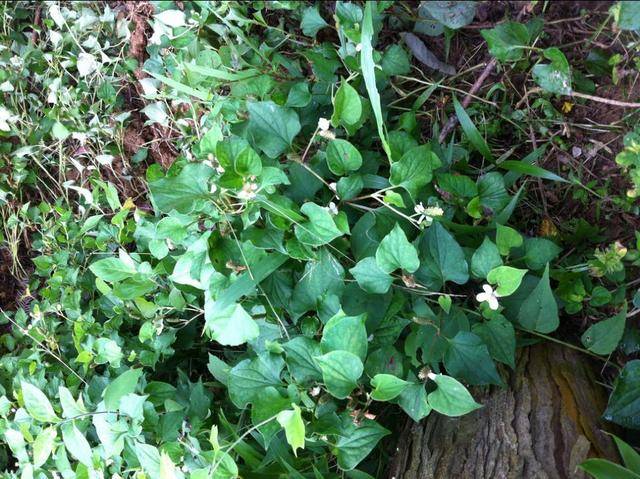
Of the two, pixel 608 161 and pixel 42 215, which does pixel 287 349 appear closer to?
pixel 608 161

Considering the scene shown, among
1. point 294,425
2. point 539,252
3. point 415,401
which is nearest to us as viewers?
point 294,425

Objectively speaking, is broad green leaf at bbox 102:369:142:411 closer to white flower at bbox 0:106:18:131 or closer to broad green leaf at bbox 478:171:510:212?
broad green leaf at bbox 478:171:510:212

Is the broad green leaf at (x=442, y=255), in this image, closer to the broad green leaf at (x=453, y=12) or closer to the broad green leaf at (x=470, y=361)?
the broad green leaf at (x=470, y=361)

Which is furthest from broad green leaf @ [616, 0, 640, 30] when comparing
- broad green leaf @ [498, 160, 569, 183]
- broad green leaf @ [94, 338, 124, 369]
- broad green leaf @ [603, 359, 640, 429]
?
Answer: broad green leaf @ [94, 338, 124, 369]

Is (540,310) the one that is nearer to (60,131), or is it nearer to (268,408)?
(268,408)

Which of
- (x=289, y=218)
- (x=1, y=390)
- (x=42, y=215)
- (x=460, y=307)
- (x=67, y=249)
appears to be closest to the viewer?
(x=289, y=218)

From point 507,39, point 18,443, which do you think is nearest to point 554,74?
point 507,39

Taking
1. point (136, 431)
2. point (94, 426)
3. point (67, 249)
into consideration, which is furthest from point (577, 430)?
point (67, 249)
